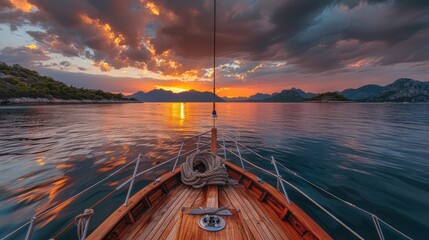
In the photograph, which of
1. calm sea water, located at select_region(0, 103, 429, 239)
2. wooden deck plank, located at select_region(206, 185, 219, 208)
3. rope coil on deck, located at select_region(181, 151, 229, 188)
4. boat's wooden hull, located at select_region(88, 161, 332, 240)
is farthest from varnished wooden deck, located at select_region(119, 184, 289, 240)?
calm sea water, located at select_region(0, 103, 429, 239)

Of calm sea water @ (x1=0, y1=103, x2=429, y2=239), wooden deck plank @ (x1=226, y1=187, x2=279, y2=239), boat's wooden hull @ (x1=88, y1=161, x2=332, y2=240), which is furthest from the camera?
calm sea water @ (x1=0, y1=103, x2=429, y2=239)

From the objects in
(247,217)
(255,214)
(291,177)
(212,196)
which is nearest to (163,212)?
(212,196)

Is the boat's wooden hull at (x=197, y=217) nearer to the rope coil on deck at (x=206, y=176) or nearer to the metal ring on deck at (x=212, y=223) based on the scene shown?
the metal ring on deck at (x=212, y=223)

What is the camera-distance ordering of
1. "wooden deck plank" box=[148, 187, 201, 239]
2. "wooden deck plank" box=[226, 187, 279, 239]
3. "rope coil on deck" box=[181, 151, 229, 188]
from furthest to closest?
"rope coil on deck" box=[181, 151, 229, 188]
"wooden deck plank" box=[226, 187, 279, 239]
"wooden deck plank" box=[148, 187, 201, 239]

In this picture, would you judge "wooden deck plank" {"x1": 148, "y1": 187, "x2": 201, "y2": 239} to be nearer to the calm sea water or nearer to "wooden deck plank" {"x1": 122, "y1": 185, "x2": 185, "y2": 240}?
"wooden deck plank" {"x1": 122, "y1": 185, "x2": 185, "y2": 240}

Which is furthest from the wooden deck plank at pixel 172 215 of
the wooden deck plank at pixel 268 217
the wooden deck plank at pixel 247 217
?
the wooden deck plank at pixel 268 217

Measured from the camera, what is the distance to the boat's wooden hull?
3.95 m

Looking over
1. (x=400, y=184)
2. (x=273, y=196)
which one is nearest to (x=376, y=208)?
(x=400, y=184)

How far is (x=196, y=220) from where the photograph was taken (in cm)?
440

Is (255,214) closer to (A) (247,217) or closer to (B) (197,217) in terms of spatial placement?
(A) (247,217)

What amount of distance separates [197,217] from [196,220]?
126mm

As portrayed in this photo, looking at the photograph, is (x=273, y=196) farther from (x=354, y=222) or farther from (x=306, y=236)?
(x=354, y=222)

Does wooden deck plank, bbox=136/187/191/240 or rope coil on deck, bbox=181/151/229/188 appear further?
rope coil on deck, bbox=181/151/229/188

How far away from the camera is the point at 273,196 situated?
532cm
